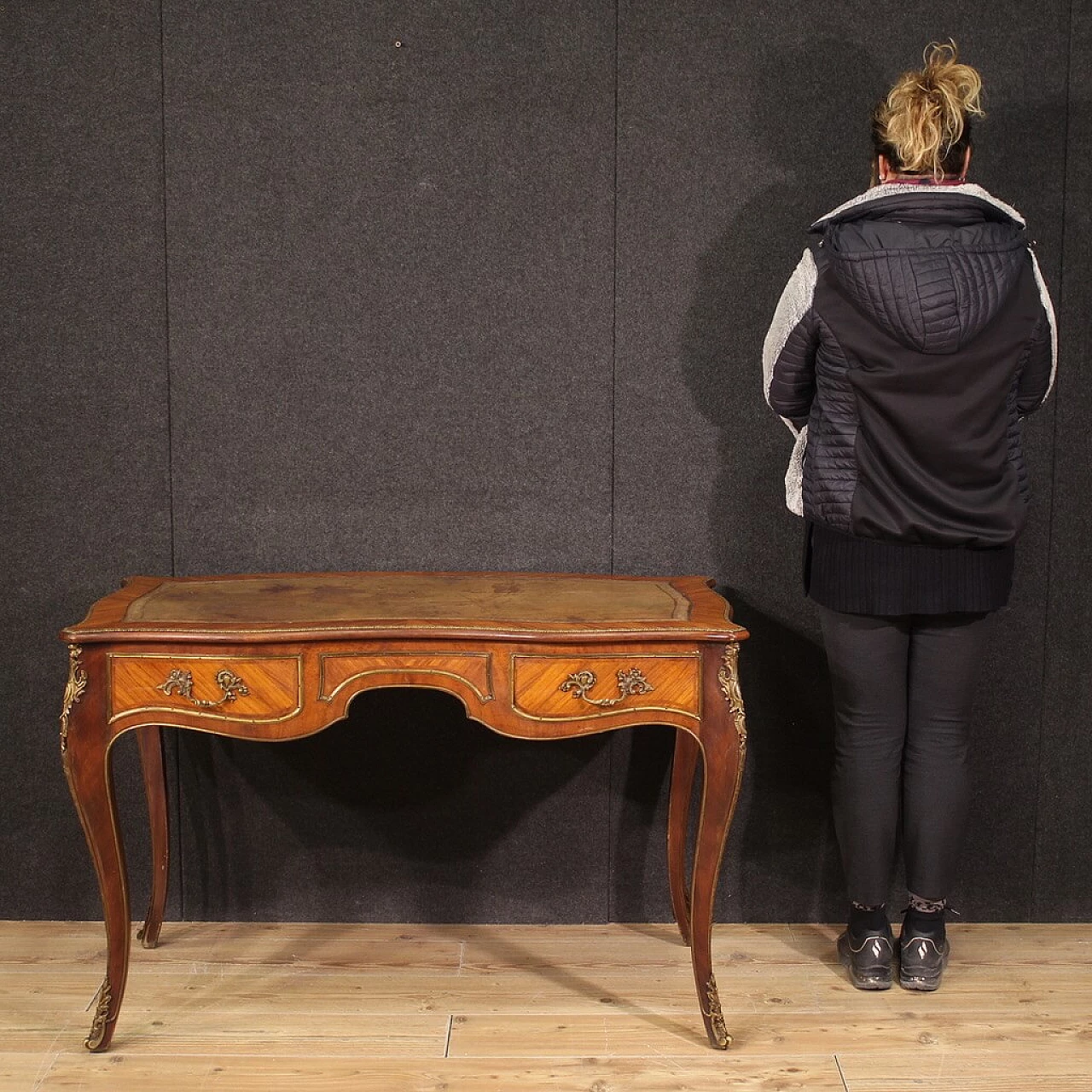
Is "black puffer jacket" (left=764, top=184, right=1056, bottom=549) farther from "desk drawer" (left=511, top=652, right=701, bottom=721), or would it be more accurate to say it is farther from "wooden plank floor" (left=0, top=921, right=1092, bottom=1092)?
"wooden plank floor" (left=0, top=921, right=1092, bottom=1092)

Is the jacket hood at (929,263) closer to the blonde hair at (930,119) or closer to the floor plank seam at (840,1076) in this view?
the blonde hair at (930,119)

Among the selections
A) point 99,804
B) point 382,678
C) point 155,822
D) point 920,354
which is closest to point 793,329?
point 920,354

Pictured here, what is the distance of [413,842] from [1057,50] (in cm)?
220

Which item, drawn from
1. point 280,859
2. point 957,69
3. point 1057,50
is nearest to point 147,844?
point 280,859

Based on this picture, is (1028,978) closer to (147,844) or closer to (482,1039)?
(482,1039)

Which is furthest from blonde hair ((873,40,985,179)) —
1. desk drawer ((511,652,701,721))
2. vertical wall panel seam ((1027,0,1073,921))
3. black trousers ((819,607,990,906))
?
desk drawer ((511,652,701,721))

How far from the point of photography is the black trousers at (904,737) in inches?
90.6

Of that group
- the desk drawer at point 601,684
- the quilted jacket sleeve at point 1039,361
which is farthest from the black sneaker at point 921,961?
the quilted jacket sleeve at point 1039,361

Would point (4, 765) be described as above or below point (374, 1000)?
above

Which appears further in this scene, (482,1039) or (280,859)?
(280,859)

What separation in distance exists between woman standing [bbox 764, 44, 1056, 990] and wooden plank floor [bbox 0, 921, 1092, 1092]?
0.18 metres

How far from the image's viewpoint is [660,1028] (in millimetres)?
2258

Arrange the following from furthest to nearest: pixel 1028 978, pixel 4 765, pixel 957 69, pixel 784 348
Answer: pixel 4 765, pixel 1028 978, pixel 784 348, pixel 957 69

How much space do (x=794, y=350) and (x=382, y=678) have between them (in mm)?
975
